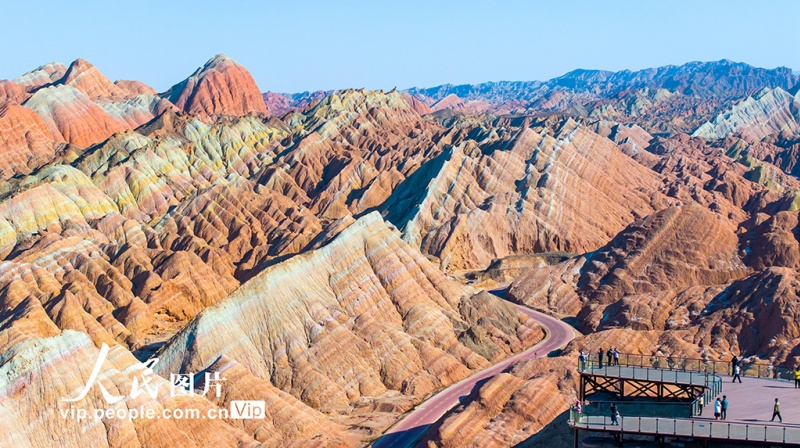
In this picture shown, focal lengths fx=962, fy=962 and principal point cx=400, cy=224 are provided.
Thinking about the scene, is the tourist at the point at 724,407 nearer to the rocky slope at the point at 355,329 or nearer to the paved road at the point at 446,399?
the paved road at the point at 446,399

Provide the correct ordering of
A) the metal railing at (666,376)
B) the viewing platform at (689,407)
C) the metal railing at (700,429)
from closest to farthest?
the metal railing at (700,429) < the viewing platform at (689,407) < the metal railing at (666,376)

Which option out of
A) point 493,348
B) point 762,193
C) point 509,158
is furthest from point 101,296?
point 762,193

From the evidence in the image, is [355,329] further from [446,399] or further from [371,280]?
[446,399]

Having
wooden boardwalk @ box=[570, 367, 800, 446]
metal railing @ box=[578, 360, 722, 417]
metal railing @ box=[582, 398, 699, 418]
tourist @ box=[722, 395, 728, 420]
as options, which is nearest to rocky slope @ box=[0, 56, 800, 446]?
metal railing @ box=[578, 360, 722, 417]

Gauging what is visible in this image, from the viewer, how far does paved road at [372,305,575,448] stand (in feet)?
214

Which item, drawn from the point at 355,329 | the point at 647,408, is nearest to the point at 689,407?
the point at 647,408

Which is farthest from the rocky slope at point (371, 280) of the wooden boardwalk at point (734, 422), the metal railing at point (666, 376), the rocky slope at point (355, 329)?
the wooden boardwalk at point (734, 422)

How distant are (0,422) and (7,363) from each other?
13.2 feet

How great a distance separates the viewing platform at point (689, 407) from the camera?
104 feet

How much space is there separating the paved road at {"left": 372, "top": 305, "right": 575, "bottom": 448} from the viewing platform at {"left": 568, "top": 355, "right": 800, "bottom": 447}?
84.2ft

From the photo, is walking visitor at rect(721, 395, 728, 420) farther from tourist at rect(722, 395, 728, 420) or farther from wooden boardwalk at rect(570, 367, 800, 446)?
wooden boardwalk at rect(570, 367, 800, 446)

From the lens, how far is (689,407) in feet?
118

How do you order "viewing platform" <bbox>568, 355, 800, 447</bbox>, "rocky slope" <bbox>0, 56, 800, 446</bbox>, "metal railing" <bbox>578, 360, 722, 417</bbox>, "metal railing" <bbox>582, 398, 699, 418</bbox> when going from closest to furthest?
"viewing platform" <bbox>568, 355, 800, 447</bbox> < "metal railing" <bbox>582, 398, 699, 418</bbox> < "metal railing" <bbox>578, 360, 722, 417</bbox> < "rocky slope" <bbox>0, 56, 800, 446</bbox>

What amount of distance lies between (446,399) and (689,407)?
38757mm
